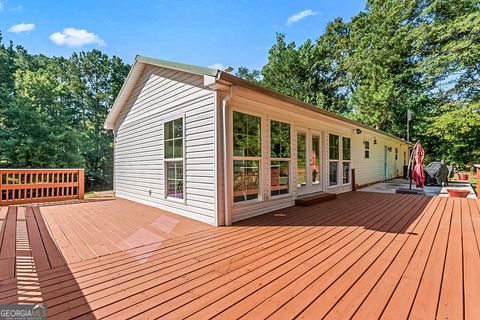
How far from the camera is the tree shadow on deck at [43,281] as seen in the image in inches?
74.8

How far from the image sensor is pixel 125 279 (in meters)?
2.29

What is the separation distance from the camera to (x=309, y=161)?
22.4 feet

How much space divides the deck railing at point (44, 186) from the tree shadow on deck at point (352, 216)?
5807 mm

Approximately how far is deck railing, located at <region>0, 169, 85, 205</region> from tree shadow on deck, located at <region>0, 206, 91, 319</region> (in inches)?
A: 158

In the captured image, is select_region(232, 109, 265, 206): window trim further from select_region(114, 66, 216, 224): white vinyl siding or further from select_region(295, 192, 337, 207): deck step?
select_region(295, 192, 337, 207): deck step

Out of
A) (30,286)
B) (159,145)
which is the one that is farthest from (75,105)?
(30,286)

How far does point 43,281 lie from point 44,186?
596 cm

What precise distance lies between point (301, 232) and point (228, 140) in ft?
6.36

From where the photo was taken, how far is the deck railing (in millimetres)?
6441

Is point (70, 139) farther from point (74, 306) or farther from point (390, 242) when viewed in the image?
point (390, 242)

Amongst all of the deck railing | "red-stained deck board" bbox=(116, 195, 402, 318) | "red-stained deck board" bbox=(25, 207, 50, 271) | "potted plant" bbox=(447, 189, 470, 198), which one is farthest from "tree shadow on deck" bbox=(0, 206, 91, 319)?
"potted plant" bbox=(447, 189, 470, 198)

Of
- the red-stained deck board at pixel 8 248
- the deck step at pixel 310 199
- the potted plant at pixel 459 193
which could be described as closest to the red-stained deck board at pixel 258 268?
the red-stained deck board at pixel 8 248

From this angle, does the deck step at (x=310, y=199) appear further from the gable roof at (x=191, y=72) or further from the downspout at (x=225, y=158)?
the downspout at (x=225, y=158)

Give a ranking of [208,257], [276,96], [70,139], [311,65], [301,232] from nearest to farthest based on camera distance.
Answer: [208,257] → [301,232] → [276,96] → [70,139] → [311,65]
